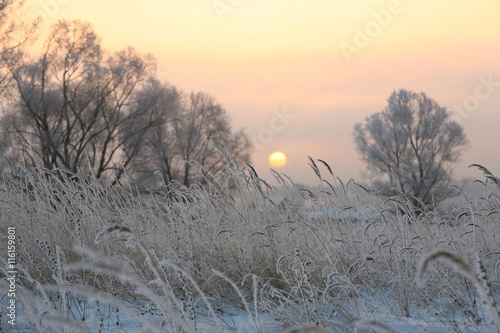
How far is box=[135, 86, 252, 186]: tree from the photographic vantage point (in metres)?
28.6

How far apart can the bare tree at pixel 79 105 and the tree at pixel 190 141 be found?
4.52 ft

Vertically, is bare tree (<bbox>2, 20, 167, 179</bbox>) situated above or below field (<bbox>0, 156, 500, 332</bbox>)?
above

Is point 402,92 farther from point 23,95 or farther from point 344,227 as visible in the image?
point 344,227

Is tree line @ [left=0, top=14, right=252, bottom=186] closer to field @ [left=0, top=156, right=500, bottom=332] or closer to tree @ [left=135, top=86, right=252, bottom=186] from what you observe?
tree @ [left=135, top=86, right=252, bottom=186]

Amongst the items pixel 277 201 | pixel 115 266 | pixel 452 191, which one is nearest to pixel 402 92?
pixel 452 191

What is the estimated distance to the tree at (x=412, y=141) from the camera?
2725 centimetres

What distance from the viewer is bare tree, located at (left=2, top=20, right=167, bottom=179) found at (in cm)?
2459

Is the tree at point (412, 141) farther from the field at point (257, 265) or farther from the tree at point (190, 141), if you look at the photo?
the field at point (257, 265)

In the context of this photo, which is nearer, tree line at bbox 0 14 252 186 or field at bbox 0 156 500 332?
field at bbox 0 156 500 332

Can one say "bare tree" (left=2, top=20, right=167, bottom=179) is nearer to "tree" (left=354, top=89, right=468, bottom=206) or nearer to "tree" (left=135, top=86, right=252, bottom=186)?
"tree" (left=135, top=86, right=252, bottom=186)

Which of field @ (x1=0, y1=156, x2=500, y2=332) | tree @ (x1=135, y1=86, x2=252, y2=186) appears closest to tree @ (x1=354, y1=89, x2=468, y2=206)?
tree @ (x1=135, y1=86, x2=252, y2=186)

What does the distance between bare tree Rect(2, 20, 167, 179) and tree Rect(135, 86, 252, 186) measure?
1.38 meters

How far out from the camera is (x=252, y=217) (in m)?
3.60

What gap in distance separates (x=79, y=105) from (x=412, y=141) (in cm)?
1999
